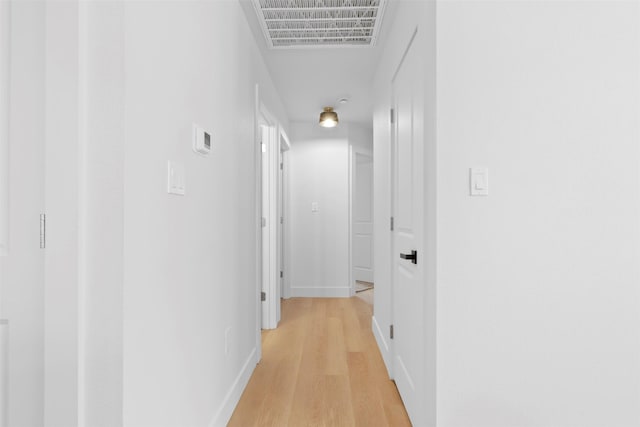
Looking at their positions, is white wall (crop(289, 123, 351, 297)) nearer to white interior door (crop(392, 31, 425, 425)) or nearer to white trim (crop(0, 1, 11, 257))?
white interior door (crop(392, 31, 425, 425))

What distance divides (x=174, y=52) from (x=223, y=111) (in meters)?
0.58

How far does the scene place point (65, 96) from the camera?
885 mm

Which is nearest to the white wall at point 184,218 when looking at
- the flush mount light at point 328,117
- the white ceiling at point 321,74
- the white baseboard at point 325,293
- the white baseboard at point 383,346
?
the white ceiling at point 321,74

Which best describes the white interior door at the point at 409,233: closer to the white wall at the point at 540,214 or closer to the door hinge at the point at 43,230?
the white wall at the point at 540,214

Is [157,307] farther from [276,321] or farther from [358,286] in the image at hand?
[358,286]

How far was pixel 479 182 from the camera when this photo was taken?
1.44m

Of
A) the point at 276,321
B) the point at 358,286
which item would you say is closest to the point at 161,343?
the point at 276,321

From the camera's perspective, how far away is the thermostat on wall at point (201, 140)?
4.67 ft

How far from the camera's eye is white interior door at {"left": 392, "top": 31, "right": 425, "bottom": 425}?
67.3 inches

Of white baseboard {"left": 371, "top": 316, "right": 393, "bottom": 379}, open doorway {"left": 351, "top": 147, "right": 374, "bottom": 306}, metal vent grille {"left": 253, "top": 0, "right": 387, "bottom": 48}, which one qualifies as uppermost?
metal vent grille {"left": 253, "top": 0, "right": 387, "bottom": 48}

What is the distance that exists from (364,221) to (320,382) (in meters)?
3.76

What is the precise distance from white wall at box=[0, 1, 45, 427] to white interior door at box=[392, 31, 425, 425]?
4.50ft

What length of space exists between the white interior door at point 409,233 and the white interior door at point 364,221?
3.39 meters

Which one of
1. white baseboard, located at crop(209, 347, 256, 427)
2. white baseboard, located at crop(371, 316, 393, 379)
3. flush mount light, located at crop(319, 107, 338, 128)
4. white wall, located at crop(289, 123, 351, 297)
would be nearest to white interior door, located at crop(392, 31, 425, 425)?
white baseboard, located at crop(371, 316, 393, 379)
